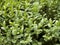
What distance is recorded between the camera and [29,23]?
2.25 meters

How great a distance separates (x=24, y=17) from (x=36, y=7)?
252mm

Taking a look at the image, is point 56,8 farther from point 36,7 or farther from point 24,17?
point 24,17

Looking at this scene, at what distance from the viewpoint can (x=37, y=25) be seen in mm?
2256

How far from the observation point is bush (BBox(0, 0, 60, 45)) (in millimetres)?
2189

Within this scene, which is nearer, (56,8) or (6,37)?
(6,37)

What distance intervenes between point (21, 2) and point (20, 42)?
30.2 inches

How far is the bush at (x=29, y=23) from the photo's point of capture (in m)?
2.19

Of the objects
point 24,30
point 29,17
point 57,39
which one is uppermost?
point 29,17

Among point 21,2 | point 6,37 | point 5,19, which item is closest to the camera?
point 6,37

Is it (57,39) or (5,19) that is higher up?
(5,19)

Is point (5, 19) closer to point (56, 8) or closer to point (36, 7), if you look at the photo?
point (36, 7)

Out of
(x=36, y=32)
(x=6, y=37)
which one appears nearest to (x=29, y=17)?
(x=36, y=32)

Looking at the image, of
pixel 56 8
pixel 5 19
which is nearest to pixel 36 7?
pixel 56 8

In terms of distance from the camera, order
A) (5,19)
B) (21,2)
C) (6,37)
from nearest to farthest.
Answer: (6,37), (5,19), (21,2)
